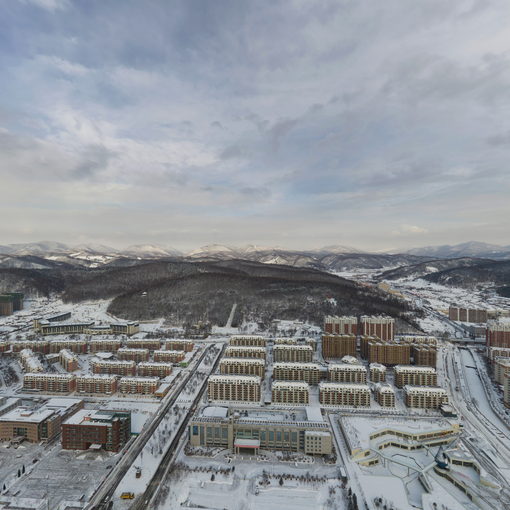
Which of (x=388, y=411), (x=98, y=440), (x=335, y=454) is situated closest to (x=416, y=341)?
(x=388, y=411)

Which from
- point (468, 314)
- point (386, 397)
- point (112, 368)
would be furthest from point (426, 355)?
point (112, 368)

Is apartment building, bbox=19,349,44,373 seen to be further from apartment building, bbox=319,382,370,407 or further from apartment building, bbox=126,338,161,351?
apartment building, bbox=319,382,370,407

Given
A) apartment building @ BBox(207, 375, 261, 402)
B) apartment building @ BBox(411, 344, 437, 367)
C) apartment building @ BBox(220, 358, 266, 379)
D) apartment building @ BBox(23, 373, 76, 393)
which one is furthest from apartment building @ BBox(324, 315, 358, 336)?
apartment building @ BBox(23, 373, 76, 393)

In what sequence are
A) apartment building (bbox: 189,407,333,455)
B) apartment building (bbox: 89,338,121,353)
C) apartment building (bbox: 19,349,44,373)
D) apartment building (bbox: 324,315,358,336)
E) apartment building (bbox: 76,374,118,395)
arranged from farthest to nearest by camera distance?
apartment building (bbox: 324,315,358,336) → apartment building (bbox: 89,338,121,353) → apartment building (bbox: 19,349,44,373) → apartment building (bbox: 76,374,118,395) → apartment building (bbox: 189,407,333,455)

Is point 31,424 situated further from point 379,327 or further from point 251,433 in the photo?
point 379,327

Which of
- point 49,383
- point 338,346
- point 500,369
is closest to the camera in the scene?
point 49,383

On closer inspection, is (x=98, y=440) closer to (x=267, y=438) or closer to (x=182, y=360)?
(x=267, y=438)
